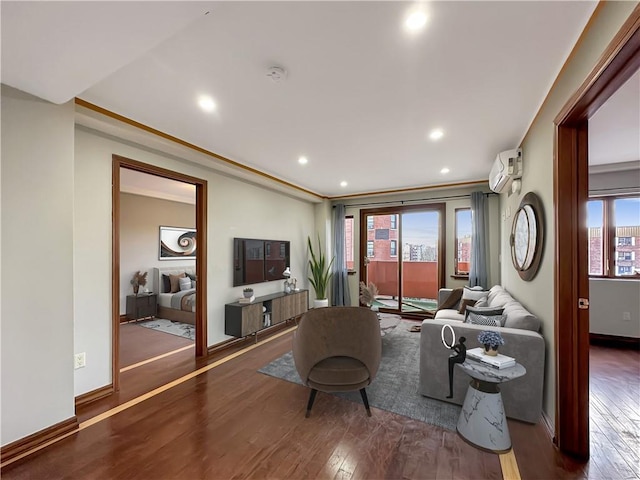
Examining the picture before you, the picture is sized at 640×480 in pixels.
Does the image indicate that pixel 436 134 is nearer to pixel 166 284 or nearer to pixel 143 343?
pixel 143 343

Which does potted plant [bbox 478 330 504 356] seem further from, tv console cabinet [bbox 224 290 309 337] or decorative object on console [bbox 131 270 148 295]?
decorative object on console [bbox 131 270 148 295]

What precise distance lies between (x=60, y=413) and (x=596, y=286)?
20.1ft

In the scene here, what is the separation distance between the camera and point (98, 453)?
1777 mm

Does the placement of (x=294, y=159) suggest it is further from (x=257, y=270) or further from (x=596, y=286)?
(x=596, y=286)

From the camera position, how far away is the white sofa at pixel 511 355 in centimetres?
204

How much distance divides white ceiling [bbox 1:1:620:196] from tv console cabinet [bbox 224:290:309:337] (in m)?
2.16

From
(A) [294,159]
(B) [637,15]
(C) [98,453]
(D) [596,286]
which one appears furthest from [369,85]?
(D) [596,286]

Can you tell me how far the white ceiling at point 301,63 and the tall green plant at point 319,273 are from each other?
10.4 ft

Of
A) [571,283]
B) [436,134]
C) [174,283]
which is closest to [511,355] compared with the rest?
[571,283]

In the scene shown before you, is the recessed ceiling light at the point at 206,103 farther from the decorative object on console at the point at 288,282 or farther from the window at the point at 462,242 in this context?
the window at the point at 462,242

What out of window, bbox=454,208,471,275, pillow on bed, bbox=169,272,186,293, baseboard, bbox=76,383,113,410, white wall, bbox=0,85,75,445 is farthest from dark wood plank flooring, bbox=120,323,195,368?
window, bbox=454,208,471,275

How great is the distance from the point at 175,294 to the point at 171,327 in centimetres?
66

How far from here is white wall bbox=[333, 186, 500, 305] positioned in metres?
4.62

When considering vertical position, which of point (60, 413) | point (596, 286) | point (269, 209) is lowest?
point (60, 413)
